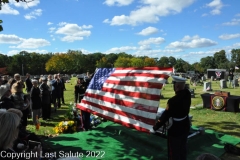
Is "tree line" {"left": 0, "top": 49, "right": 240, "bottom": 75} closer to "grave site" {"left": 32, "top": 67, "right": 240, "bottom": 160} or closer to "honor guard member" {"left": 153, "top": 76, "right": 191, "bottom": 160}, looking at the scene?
"grave site" {"left": 32, "top": 67, "right": 240, "bottom": 160}

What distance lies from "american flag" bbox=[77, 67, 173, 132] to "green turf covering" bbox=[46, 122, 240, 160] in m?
0.87

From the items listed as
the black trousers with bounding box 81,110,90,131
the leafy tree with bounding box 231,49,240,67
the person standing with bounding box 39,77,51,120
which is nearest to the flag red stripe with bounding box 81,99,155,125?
the black trousers with bounding box 81,110,90,131

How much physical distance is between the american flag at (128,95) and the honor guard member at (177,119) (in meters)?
0.61

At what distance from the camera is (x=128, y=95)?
5.67m

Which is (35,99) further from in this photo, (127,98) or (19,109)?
(127,98)

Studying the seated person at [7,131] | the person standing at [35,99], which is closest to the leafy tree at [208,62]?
the person standing at [35,99]

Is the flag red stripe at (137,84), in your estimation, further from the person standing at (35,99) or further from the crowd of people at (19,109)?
the person standing at (35,99)

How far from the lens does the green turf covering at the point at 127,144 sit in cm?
568

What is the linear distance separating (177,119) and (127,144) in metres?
2.64

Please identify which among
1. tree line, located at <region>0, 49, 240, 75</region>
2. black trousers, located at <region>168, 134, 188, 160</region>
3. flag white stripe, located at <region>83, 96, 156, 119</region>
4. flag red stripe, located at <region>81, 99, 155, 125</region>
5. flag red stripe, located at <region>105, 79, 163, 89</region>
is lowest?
black trousers, located at <region>168, 134, 188, 160</region>

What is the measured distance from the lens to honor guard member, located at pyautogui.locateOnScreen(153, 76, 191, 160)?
13.6 ft

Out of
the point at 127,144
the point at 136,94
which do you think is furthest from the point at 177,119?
the point at 127,144

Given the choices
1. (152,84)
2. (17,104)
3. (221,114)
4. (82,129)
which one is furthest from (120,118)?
(221,114)

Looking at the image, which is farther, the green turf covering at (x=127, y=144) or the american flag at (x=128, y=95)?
the green turf covering at (x=127, y=144)
